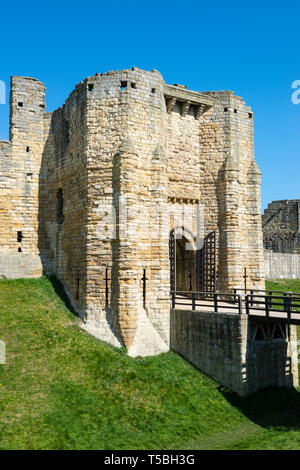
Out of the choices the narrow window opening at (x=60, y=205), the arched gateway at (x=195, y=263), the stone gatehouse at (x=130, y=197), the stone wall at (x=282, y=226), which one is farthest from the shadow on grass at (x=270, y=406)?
the stone wall at (x=282, y=226)

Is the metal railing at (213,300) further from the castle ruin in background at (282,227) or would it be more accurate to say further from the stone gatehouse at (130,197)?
the castle ruin in background at (282,227)

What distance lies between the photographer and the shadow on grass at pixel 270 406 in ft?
50.0

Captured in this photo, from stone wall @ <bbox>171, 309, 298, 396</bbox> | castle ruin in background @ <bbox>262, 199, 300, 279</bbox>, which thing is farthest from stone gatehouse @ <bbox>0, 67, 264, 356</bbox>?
castle ruin in background @ <bbox>262, 199, 300, 279</bbox>

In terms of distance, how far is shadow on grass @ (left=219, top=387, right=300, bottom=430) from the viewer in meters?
15.2

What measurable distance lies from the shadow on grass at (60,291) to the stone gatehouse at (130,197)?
0.22 meters

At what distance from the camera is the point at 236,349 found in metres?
17.0

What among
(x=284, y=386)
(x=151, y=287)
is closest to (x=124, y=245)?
(x=151, y=287)

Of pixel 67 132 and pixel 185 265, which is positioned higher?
pixel 67 132

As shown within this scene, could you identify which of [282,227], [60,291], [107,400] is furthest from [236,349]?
[282,227]

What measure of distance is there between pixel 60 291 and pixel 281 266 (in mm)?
18778

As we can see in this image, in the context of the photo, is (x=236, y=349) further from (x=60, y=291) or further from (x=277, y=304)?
(x=60, y=291)

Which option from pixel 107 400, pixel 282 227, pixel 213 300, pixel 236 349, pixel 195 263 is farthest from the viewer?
pixel 282 227

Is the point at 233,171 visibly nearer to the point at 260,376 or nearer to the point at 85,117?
the point at 85,117

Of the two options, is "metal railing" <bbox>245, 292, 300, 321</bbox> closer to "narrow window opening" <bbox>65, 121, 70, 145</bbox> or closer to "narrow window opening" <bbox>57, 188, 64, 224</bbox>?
"narrow window opening" <bbox>57, 188, 64, 224</bbox>
